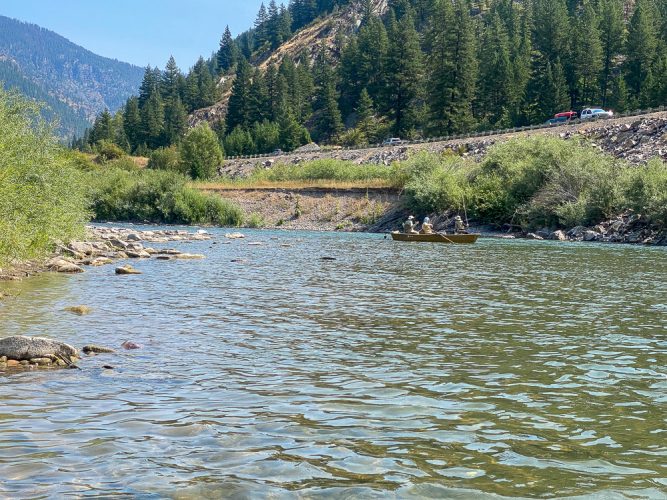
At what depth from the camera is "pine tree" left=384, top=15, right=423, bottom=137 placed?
412 ft

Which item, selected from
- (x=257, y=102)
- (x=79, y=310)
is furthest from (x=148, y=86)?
(x=79, y=310)

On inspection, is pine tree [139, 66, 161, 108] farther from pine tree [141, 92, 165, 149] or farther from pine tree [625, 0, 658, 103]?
pine tree [625, 0, 658, 103]

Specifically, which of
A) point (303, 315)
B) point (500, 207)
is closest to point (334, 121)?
point (500, 207)

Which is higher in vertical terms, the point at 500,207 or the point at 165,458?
the point at 500,207

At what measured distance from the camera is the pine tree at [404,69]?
126 m

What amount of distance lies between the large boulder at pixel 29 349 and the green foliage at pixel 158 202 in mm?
67375

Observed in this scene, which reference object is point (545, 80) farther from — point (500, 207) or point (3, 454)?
point (3, 454)

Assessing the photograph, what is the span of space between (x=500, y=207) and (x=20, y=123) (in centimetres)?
4462

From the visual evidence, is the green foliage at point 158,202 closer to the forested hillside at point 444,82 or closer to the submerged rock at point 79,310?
the forested hillside at point 444,82

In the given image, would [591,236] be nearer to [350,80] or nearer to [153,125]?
[350,80]

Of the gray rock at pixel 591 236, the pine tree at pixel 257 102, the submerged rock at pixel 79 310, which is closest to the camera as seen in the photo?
the submerged rock at pixel 79 310

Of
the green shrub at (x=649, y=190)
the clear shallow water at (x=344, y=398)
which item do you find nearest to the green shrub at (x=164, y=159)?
the green shrub at (x=649, y=190)

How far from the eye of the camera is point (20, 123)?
24.0m

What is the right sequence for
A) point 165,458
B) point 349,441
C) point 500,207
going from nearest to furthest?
point 165,458, point 349,441, point 500,207
